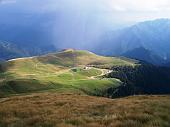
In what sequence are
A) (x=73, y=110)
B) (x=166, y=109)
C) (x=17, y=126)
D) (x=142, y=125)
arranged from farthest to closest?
(x=73, y=110) < (x=166, y=109) < (x=17, y=126) < (x=142, y=125)

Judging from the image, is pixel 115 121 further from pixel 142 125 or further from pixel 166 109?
pixel 166 109

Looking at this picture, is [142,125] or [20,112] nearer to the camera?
[142,125]

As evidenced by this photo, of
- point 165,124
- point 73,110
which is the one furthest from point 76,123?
point 73,110

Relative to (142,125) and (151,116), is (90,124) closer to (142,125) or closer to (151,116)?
(142,125)

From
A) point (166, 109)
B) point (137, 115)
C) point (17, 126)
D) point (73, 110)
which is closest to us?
point (17, 126)

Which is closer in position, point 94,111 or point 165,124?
point 165,124

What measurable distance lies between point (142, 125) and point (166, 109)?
261 inches

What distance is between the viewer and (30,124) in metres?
23.2

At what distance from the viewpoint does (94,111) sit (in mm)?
28359

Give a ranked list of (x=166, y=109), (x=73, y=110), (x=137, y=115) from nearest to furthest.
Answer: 1. (x=137, y=115)
2. (x=166, y=109)
3. (x=73, y=110)

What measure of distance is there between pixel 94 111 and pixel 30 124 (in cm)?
638

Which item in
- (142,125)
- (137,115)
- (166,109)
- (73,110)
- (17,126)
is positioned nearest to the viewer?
(142,125)

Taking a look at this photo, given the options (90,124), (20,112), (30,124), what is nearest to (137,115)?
(90,124)

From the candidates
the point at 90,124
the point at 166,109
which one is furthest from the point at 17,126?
the point at 166,109
